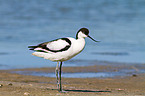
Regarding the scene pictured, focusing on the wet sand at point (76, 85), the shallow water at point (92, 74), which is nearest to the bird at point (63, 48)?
the wet sand at point (76, 85)

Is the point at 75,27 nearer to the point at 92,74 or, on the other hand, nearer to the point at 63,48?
the point at 92,74

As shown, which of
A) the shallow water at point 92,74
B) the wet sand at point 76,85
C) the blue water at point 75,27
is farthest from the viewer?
the blue water at point 75,27

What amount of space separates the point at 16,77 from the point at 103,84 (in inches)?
96.2

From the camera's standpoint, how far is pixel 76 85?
30.8 ft

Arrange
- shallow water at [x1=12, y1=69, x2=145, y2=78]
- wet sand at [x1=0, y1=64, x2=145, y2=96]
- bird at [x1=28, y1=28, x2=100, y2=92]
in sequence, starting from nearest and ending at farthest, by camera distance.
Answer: bird at [x1=28, y1=28, x2=100, y2=92] → wet sand at [x1=0, y1=64, x2=145, y2=96] → shallow water at [x1=12, y1=69, x2=145, y2=78]

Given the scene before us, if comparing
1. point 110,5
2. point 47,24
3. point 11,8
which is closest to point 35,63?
point 47,24

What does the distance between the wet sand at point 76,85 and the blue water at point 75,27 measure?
146 cm

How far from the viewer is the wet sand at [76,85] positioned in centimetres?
776

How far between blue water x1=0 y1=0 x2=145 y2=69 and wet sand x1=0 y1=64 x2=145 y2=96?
146 centimetres

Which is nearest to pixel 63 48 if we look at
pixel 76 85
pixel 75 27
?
pixel 76 85

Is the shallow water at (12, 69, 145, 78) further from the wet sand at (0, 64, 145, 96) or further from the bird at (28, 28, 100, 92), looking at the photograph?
the bird at (28, 28, 100, 92)

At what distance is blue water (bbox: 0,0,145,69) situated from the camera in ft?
47.1

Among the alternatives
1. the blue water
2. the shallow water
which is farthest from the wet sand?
the blue water

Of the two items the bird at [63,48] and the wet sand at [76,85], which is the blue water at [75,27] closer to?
the wet sand at [76,85]
